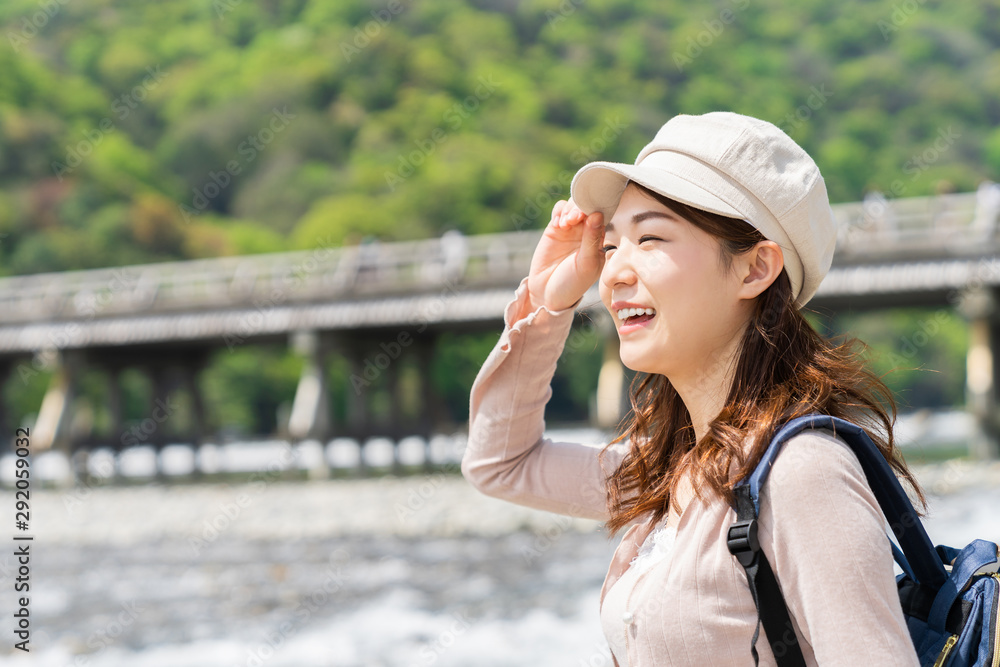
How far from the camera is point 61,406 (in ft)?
85.4

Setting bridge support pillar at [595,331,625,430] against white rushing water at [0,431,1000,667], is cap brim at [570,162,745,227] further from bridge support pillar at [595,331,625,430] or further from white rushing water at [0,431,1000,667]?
bridge support pillar at [595,331,625,430]

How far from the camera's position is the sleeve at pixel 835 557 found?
1.31 meters

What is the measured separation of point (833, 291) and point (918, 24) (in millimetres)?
51336

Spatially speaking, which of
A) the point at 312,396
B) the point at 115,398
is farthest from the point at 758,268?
the point at 115,398

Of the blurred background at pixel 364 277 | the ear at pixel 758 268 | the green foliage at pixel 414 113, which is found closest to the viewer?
the ear at pixel 758 268

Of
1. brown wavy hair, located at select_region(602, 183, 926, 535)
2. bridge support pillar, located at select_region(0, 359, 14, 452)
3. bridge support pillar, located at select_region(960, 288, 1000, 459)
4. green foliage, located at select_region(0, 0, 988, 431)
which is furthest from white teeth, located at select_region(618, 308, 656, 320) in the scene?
green foliage, located at select_region(0, 0, 988, 431)

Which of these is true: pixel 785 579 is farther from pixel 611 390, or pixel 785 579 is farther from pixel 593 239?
pixel 611 390

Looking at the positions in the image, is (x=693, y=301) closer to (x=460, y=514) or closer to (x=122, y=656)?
(x=122, y=656)

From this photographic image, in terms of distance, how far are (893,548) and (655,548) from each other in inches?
15.3

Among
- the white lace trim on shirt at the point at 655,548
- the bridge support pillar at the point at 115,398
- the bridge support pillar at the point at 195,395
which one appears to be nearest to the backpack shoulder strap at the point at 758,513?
the white lace trim on shirt at the point at 655,548

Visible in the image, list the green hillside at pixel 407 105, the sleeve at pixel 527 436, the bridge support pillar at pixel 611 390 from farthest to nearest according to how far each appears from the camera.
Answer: the green hillside at pixel 407 105 → the bridge support pillar at pixel 611 390 → the sleeve at pixel 527 436

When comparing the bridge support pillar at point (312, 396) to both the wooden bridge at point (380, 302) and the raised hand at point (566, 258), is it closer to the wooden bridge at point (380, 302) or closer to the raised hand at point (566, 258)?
the wooden bridge at point (380, 302)

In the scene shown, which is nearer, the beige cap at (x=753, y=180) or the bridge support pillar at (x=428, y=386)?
the beige cap at (x=753, y=180)

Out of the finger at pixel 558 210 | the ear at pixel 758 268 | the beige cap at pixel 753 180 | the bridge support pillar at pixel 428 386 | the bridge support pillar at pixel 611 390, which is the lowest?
the bridge support pillar at pixel 428 386
